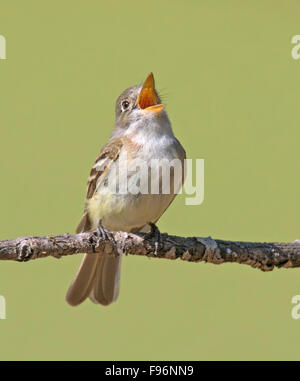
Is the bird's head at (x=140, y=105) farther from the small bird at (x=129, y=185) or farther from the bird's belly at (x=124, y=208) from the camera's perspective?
the bird's belly at (x=124, y=208)

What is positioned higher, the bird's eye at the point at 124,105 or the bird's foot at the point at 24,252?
the bird's eye at the point at 124,105

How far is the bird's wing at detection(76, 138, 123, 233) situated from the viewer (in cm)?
461

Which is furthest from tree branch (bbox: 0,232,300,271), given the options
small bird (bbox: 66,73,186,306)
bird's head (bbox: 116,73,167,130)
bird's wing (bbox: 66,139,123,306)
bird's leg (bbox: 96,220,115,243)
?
bird's head (bbox: 116,73,167,130)

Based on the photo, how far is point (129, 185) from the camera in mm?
4402

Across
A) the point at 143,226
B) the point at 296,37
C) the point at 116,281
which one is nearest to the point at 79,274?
the point at 116,281

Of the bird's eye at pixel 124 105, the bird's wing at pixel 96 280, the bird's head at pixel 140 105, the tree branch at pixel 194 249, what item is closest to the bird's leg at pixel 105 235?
the tree branch at pixel 194 249

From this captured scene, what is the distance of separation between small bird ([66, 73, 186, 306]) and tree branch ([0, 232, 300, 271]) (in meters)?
0.14

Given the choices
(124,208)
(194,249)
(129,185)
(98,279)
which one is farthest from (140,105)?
(98,279)

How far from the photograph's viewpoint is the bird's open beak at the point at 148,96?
16.0 feet

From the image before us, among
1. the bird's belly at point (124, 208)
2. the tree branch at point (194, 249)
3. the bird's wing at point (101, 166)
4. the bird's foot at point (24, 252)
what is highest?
the bird's wing at point (101, 166)

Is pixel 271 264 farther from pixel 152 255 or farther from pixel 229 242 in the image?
pixel 152 255

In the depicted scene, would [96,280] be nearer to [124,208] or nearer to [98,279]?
[98,279]

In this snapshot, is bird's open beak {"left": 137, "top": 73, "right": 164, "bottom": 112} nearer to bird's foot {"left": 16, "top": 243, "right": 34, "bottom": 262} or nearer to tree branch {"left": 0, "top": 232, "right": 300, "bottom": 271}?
tree branch {"left": 0, "top": 232, "right": 300, "bottom": 271}

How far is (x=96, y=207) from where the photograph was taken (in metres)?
4.54
